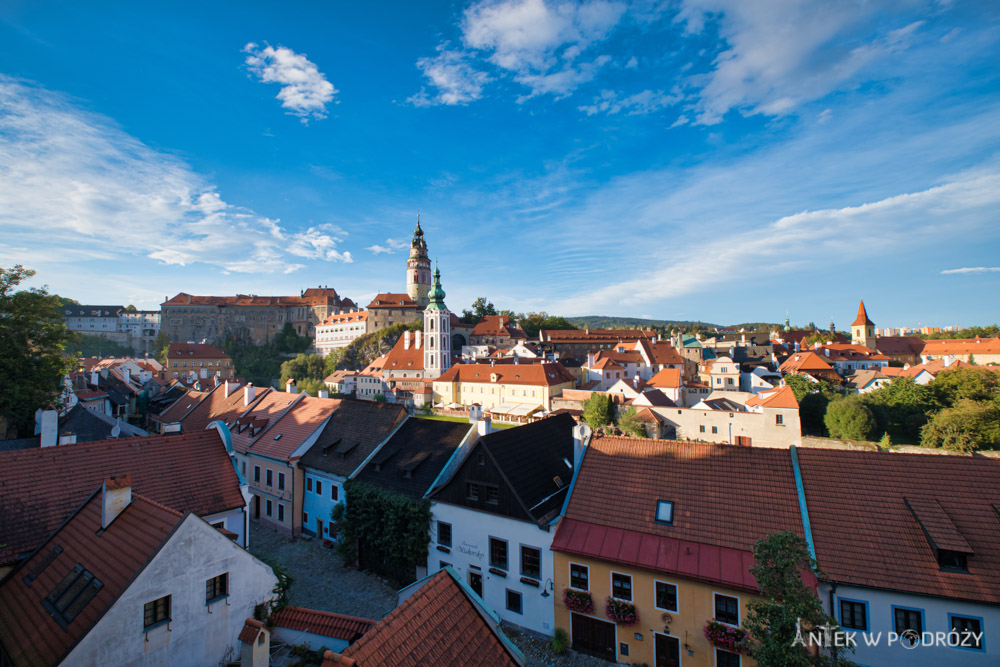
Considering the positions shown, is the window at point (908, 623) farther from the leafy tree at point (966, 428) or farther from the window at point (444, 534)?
the leafy tree at point (966, 428)

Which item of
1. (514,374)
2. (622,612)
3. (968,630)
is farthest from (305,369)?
(968,630)

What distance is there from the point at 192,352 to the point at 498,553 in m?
99.9

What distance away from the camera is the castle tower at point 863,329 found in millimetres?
93887

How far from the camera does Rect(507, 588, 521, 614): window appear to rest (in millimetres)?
13966

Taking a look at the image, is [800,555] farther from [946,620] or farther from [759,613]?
[946,620]

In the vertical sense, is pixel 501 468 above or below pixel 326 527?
above

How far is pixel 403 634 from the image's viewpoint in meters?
5.83

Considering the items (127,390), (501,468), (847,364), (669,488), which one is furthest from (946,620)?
(847,364)

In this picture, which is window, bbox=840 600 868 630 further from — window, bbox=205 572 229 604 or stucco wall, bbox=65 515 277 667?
window, bbox=205 572 229 604

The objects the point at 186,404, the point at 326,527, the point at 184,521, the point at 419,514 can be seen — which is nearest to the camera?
the point at 184,521

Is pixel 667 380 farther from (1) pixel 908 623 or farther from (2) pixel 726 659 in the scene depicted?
(2) pixel 726 659

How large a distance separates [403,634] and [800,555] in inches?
250

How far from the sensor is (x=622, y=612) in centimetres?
1185

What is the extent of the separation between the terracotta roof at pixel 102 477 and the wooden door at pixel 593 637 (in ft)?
37.1
